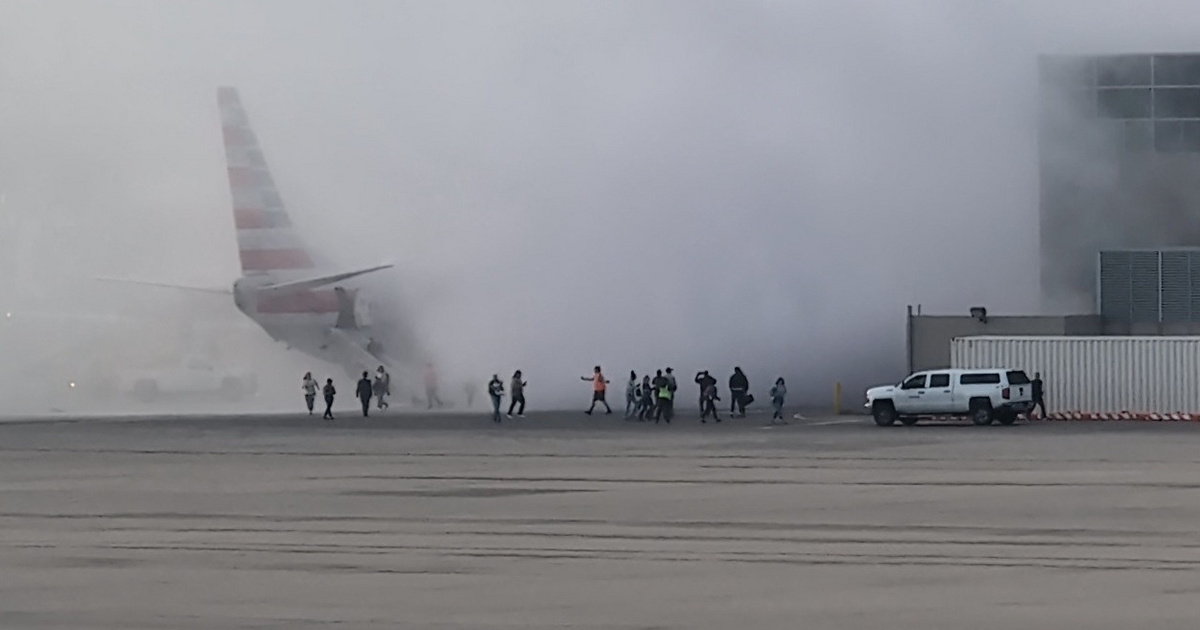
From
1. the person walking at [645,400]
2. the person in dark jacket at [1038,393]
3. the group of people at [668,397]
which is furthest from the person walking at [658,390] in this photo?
the person in dark jacket at [1038,393]

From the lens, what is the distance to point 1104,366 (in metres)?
50.6

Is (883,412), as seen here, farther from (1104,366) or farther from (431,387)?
(431,387)

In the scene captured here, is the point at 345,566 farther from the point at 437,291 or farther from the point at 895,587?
the point at 437,291

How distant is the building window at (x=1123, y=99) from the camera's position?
6075cm

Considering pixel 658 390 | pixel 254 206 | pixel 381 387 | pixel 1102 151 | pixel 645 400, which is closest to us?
pixel 658 390

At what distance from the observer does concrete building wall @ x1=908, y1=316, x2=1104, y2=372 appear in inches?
2125

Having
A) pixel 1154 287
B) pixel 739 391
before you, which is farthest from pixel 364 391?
pixel 1154 287

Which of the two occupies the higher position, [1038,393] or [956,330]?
[956,330]

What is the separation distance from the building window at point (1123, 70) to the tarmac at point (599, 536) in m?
26.0

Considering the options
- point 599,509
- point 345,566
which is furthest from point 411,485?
point 345,566

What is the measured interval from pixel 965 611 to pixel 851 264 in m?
46.5

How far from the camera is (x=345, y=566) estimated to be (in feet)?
56.6

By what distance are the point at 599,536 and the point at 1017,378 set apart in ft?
96.7

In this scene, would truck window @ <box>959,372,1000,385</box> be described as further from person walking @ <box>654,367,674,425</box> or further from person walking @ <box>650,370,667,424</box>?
person walking @ <box>650,370,667,424</box>
